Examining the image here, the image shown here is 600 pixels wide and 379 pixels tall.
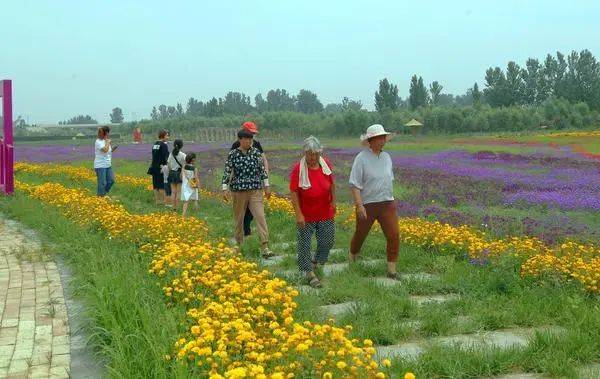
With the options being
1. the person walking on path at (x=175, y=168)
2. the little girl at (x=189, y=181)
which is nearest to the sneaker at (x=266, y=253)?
the little girl at (x=189, y=181)

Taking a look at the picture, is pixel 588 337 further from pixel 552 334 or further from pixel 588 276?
pixel 588 276

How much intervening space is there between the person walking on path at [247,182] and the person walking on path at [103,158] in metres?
5.10

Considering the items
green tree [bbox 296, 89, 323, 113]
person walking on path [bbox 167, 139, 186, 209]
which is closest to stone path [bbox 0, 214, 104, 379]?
person walking on path [bbox 167, 139, 186, 209]

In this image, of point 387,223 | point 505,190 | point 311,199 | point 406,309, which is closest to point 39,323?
point 311,199

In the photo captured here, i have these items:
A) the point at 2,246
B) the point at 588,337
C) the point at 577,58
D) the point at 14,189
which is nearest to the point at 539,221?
the point at 588,337

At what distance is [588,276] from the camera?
5.86m

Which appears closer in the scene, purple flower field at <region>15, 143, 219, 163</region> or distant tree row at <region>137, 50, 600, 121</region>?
purple flower field at <region>15, 143, 219, 163</region>

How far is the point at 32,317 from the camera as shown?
17.6 ft

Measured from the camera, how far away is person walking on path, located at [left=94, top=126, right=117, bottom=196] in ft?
40.5

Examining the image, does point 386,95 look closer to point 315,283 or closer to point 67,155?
point 67,155

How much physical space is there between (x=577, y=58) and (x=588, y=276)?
8894 cm

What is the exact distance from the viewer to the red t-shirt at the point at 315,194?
6852mm

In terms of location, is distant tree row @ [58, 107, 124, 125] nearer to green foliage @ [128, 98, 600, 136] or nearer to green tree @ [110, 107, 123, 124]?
green tree @ [110, 107, 123, 124]

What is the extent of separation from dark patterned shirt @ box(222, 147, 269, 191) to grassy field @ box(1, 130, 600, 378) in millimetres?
922
